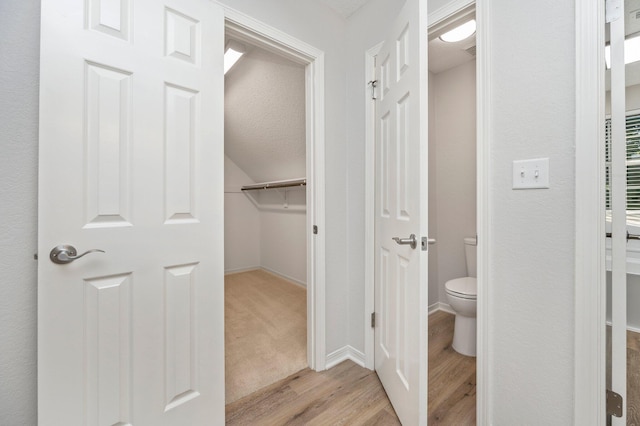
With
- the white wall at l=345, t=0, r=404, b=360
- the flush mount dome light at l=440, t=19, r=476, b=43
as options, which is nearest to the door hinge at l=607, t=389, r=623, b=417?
the white wall at l=345, t=0, r=404, b=360

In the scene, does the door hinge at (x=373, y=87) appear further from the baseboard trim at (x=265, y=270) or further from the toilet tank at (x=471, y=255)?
the baseboard trim at (x=265, y=270)

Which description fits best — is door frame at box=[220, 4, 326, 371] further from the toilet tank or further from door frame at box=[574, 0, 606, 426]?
the toilet tank

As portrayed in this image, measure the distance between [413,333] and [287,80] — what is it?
7.46ft

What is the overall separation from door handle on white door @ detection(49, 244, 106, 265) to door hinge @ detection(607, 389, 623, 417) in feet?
6.65

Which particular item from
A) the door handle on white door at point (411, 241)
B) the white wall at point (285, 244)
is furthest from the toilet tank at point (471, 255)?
the white wall at point (285, 244)

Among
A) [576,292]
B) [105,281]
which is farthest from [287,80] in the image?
[576,292]

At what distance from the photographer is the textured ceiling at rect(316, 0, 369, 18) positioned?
70.0 inches

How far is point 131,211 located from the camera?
1.06m

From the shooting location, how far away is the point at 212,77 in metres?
1.26

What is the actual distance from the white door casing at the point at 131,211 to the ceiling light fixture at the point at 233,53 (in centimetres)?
101

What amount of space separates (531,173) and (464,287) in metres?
1.16

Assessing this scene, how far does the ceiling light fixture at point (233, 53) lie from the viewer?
85.7 inches

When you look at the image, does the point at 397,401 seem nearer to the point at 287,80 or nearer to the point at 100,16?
the point at 100,16

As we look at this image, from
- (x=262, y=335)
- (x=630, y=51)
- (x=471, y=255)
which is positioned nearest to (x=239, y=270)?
(x=262, y=335)
